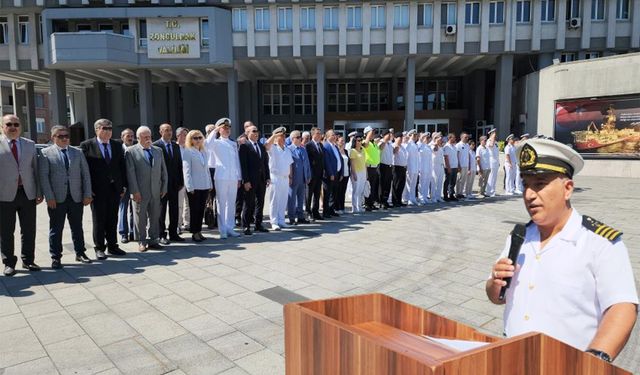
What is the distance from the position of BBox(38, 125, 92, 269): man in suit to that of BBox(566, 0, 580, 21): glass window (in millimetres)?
32840

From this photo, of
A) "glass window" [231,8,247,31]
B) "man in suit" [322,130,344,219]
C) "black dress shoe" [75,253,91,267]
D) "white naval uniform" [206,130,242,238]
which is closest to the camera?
"black dress shoe" [75,253,91,267]

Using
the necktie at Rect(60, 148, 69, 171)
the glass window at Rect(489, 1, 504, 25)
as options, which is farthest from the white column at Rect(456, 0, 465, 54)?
the necktie at Rect(60, 148, 69, 171)

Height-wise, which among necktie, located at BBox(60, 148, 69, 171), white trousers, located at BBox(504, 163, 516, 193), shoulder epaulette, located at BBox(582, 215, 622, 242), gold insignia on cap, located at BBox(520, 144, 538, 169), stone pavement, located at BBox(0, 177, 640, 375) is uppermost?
gold insignia on cap, located at BBox(520, 144, 538, 169)

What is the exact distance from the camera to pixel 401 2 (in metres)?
30.2

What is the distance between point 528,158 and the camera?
1769 mm

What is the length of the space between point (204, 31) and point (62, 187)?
27.8 meters

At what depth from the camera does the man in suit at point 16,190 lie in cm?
562

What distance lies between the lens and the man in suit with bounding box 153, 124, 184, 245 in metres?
7.68

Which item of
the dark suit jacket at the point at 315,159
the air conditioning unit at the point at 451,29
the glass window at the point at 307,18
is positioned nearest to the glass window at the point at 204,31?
the glass window at the point at 307,18

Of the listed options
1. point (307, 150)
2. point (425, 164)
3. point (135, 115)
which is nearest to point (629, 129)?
point (425, 164)

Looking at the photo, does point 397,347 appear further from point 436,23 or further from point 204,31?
point 204,31

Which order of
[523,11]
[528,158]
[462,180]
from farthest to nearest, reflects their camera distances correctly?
1. [523,11]
2. [462,180]
3. [528,158]

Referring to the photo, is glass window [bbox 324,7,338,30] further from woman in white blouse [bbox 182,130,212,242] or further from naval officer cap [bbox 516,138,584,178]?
naval officer cap [bbox 516,138,584,178]

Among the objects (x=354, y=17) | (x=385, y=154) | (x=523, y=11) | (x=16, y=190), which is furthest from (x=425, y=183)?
(x=523, y=11)
